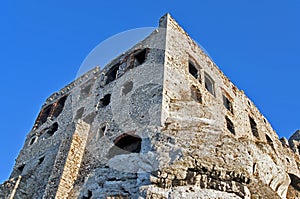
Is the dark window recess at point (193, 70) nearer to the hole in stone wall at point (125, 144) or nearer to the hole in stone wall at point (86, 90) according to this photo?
the hole in stone wall at point (125, 144)


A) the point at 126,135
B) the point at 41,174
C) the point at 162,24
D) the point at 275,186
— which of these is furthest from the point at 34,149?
the point at 275,186

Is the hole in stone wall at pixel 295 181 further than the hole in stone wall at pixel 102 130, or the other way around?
the hole in stone wall at pixel 295 181

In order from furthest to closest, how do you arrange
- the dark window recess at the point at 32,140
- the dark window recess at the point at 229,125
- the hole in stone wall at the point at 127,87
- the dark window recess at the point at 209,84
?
1. the dark window recess at the point at 32,140
2. the dark window recess at the point at 209,84
3. the dark window recess at the point at 229,125
4. the hole in stone wall at the point at 127,87

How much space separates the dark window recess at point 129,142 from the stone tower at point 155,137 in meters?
0.05

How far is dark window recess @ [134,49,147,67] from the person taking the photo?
1891 centimetres

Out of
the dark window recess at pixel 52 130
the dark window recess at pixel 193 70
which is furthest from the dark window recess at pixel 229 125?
the dark window recess at pixel 52 130

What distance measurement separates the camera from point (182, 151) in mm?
10625

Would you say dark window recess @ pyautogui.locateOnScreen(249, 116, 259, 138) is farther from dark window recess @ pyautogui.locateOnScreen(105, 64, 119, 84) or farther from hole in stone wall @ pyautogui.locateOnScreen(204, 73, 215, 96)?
dark window recess @ pyautogui.locateOnScreen(105, 64, 119, 84)

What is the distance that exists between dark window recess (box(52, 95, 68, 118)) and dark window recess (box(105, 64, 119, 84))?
4750mm

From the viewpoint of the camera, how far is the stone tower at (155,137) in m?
10.3

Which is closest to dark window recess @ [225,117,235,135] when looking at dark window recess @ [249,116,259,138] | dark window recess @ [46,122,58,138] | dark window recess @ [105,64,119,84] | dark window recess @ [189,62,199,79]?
dark window recess @ [189,62,199,79]

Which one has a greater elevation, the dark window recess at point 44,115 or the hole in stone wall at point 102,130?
the dark window recess at point 44,115

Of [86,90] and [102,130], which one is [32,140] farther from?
[102,130]

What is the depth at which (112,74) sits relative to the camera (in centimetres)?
2064
